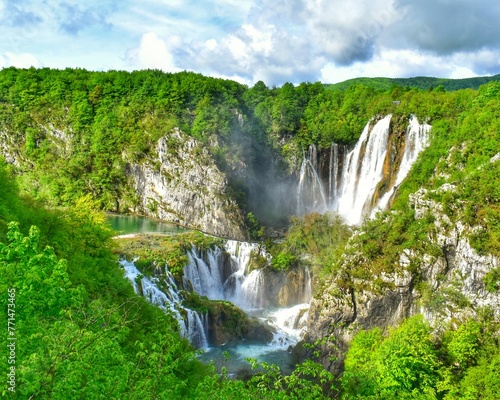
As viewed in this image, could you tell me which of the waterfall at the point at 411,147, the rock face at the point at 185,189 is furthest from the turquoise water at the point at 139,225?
the waterfall at the point at 411,147

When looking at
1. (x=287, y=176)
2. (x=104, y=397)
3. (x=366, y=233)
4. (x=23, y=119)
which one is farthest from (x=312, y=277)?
(x=23, y=119)

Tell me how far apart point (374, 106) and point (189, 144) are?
A: 22.8 m

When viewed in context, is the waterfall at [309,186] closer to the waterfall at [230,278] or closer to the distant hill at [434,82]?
the waterfall at [230,278]

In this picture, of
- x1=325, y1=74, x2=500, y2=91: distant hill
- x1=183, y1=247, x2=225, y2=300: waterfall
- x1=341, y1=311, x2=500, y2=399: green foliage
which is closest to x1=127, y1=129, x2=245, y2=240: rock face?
x1=183, y1=247, x2=225, y2=300: waterfall

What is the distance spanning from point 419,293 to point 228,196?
28.3 m

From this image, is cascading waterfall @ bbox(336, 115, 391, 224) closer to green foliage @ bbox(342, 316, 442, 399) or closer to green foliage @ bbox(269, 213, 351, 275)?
green foliage @ bbox(269, 213, 351, 275)

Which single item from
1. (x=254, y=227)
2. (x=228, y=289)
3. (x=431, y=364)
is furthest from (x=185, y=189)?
(x=431, y=364)

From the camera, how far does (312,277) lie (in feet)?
110

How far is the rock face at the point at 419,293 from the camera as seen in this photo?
67.4 ft

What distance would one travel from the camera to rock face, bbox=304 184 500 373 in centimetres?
2053

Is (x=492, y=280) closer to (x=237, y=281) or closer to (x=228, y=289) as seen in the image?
(x=237, y=281)

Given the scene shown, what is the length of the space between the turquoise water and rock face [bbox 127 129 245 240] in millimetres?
1665

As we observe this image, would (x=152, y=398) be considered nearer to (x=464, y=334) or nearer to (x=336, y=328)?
(x=464, y=334)

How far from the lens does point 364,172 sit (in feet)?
135
